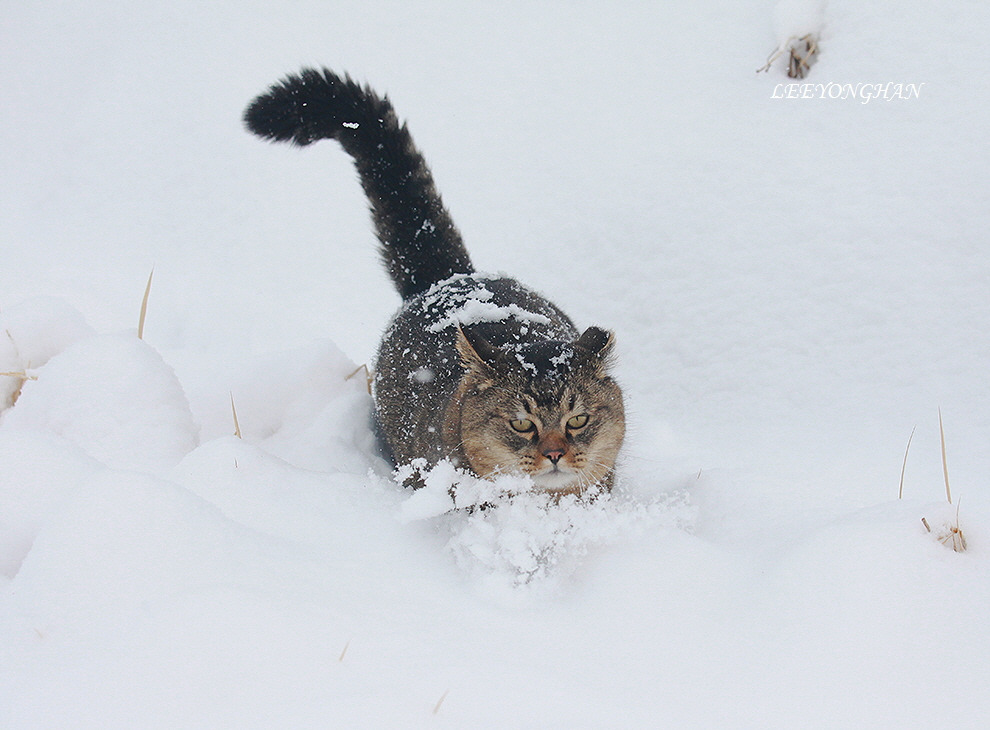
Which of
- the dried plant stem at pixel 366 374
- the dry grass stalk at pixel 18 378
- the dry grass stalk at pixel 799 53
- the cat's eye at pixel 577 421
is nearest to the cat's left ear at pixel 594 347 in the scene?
the cat's eye at pixel 577 421

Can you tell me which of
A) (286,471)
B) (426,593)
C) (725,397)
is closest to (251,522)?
(286,471)

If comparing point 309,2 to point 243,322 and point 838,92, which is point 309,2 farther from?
point 838,92

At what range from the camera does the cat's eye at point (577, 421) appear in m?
1.97

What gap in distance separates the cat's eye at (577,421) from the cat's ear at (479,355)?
0.80 feet

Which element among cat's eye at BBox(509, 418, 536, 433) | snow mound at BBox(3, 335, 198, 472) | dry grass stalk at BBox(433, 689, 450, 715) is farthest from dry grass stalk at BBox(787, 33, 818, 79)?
dry grass stalk at BBox(433, 689, 450, 715)

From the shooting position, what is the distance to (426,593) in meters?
1.50

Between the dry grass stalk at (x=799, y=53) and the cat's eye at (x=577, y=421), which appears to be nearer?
the cat's eye at (x=577, y=421)

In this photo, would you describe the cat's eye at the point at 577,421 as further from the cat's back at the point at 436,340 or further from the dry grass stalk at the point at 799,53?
the dry grass stalk at the point at 799,53

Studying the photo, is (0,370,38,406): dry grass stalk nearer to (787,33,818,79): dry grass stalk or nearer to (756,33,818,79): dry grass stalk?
(756,33,818,79): dry grass stalk

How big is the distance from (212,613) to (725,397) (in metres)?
1.91

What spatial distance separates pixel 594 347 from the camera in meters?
2.04

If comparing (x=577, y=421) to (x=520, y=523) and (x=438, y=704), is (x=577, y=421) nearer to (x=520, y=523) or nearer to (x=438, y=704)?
(x=520, y=523)

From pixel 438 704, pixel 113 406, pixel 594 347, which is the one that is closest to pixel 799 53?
pixel 594 347

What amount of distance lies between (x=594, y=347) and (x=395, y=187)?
1210 millimetres
